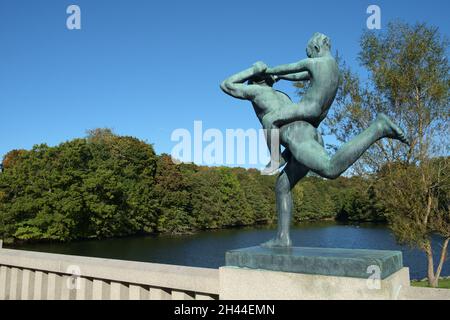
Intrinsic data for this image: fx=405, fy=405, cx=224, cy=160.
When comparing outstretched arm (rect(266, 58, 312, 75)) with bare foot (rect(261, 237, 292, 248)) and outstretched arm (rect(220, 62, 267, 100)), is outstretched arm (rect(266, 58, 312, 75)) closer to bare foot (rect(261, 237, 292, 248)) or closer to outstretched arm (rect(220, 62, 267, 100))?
outstretched arm (rect(220, 62, 267, 100))

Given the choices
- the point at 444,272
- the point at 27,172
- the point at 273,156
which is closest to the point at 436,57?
the point at 444,272

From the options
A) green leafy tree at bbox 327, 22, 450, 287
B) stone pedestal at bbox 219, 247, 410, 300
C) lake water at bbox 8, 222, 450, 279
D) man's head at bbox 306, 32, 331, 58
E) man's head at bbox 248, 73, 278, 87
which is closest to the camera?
stone pedestal at bbox 219, 247, 410, 300

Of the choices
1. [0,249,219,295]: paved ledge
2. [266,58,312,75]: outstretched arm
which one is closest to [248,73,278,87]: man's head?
[266,58,312,75]: outstretched arm

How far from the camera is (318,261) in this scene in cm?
348

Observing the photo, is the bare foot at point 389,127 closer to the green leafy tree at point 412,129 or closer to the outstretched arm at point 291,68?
the outstretched arm at point 291,68

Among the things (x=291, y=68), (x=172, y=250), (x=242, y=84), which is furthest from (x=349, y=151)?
(x=172, y=250)

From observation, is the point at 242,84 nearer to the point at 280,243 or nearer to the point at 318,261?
the point at 280,243

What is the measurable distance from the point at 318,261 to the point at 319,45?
2.18 metres

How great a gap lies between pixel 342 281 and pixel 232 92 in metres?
2.22

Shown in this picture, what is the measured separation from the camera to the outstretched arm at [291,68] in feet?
13.2

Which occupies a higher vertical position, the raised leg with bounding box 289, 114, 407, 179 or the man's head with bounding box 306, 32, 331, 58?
the man's head with bounding box 306, 32, 331, 58

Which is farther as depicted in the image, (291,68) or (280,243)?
(280,243)

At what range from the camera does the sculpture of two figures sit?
12.3 feet

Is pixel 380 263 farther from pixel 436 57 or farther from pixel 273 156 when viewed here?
pixel 436 57
